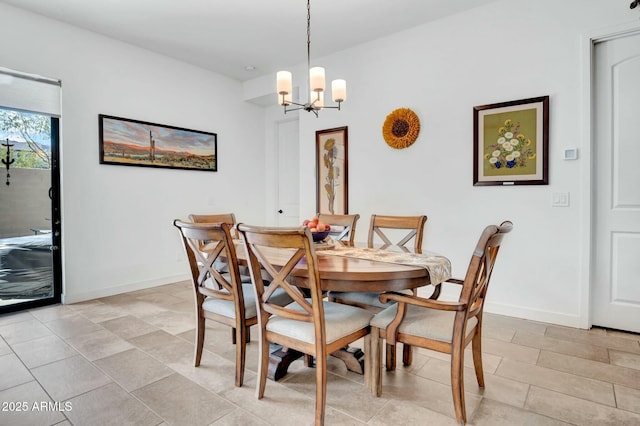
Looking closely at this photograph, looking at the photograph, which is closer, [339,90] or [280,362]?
[280,362]

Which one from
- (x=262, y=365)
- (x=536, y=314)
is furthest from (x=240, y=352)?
(x=536, y=314)

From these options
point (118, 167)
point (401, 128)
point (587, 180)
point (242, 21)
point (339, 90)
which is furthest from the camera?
point (118, 167)

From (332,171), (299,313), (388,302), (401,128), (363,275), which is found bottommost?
→ (388,302)

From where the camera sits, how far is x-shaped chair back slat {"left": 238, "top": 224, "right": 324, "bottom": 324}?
1.54 m

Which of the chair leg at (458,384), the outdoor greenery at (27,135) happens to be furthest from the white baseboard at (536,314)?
the outdoor greenery at (27,135)

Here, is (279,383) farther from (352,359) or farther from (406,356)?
(406,356)

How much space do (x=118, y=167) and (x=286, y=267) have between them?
3.21 meters

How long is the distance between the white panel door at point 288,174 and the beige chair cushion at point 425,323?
11.7 ft

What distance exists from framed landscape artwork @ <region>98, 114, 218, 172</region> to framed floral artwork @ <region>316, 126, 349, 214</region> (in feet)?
5.06

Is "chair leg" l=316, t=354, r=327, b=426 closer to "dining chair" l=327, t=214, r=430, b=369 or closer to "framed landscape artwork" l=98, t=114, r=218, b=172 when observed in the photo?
"dining chair" l=327, t=214, r=430, b=369

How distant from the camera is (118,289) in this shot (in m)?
3.94

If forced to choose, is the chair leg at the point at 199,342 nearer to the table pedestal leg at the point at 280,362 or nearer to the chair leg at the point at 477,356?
the table pedestal leg at the point at 280,362

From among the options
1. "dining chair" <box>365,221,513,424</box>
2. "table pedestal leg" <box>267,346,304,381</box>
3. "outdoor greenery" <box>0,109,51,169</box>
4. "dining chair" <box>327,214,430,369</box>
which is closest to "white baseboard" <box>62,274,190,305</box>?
"outdoor greenery" <box>0,109,51,169</box>

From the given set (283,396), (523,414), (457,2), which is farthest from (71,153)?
(523,414)
